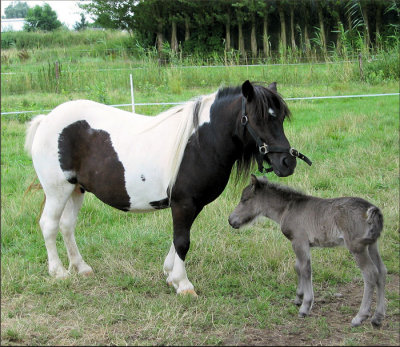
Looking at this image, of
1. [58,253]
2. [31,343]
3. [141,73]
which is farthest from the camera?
[141,73]

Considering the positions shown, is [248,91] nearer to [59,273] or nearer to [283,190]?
[283,190]

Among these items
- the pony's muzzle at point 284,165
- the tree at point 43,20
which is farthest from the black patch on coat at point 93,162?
the tree at point 43,20

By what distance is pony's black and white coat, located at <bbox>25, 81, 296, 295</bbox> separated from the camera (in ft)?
14.5

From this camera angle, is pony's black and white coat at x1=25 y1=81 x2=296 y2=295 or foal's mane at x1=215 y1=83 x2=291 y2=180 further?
pony's black and white coat at x1=25 y1=81 x2=296 y2=295

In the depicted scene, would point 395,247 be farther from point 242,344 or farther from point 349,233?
point 242,344

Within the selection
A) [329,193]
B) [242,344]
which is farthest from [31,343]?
[329,193]

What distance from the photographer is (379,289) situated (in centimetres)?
411

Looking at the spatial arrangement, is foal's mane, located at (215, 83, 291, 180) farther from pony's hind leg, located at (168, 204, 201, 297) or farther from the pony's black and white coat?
pony's hind leg, located at (168, 204, 201, 297)

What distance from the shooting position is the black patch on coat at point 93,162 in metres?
4.82

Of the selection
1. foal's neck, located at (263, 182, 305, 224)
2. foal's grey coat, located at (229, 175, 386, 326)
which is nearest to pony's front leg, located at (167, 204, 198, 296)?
foal's grey coat, located at (229, 175, 386, 326)

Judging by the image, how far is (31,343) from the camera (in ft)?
12.6

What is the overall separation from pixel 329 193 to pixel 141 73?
28.0 feet

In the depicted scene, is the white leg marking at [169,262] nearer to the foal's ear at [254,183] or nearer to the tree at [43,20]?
the foal's ear at [254,183]

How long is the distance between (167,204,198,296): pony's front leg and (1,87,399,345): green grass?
0.17 meters
